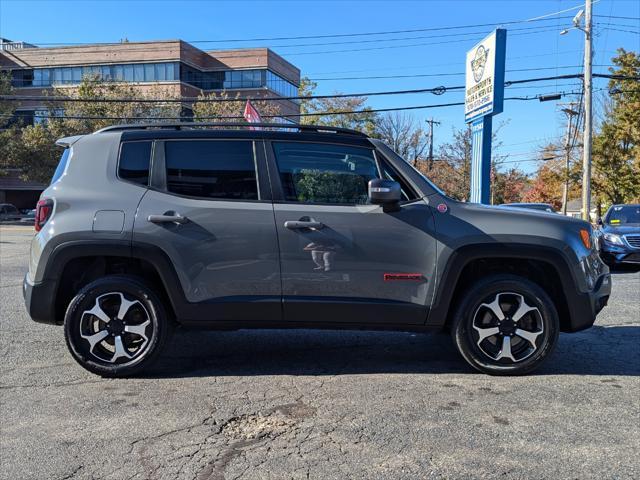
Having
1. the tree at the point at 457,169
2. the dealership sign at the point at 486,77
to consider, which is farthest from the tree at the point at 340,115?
the dealership sign at the point at 486,77

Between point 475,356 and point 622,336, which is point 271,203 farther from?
point 622,336

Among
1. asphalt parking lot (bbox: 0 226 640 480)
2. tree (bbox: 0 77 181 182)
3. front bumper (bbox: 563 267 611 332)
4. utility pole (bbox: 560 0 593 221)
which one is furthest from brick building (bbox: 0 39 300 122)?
front bumper (bbox: 563 267 611 332)

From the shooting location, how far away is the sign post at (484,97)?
1302cm

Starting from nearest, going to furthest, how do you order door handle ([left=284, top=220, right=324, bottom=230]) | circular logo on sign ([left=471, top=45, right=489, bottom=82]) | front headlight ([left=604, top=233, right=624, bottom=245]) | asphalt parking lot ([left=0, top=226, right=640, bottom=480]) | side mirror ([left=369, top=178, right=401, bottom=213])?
asphalt parking lot ([left=0, top=226, right=640, bottom=480]), side mirror ([left=369, top=178, right=401, bottom=213]), door handle ([left=284, top=220, right=324, bottom=230]), front headlight ([left=604, top=233, right=624, bottom=245]), circular logo on sign ([left=471, top=45, right=489, bottom=82])

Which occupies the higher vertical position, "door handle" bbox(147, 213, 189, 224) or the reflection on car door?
"door handle" bbox(147, 213, 189, 224)

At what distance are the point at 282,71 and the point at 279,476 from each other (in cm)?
5764

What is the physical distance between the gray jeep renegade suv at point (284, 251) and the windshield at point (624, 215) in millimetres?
10251

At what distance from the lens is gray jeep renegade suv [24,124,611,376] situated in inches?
165

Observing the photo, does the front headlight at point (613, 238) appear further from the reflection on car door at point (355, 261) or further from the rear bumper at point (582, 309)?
the reflection on car door at point (355, 261)

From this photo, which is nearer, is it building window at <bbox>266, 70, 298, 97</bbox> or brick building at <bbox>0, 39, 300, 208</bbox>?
brick building at <bbox>0, 39, 300, 208</bbox>

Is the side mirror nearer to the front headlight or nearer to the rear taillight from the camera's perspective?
the rear taillight

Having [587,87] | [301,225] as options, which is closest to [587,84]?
[587,87]

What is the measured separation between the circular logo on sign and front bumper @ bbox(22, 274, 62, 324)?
12406 mm

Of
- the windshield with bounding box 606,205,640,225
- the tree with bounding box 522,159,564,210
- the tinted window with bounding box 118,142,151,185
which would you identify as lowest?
the windshield with bounding box 606,205,640,225
